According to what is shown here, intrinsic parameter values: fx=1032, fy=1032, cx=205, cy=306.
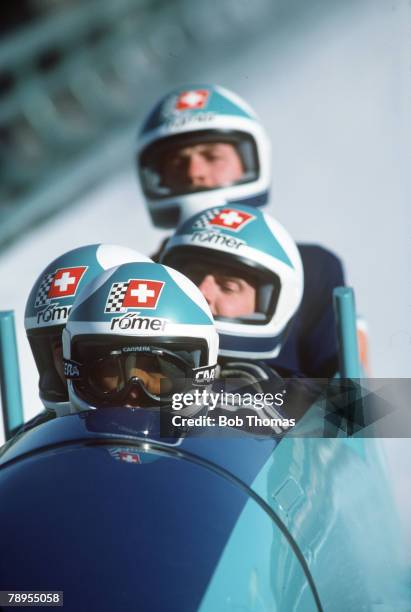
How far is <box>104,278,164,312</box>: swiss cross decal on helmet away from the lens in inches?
72.6

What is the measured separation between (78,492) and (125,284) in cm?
52

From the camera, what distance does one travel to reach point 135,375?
1793 millimetres

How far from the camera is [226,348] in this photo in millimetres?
2438

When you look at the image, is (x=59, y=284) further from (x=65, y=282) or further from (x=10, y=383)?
(x=10, y=383)

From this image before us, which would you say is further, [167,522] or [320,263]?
[320,263]

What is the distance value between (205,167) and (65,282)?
1.28 meters

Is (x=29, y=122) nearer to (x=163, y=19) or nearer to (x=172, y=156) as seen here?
(x=163, y=19)

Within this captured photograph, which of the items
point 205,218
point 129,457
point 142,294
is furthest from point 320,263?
point 129,457

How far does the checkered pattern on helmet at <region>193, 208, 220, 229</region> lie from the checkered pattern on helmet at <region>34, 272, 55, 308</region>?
16.3 inches

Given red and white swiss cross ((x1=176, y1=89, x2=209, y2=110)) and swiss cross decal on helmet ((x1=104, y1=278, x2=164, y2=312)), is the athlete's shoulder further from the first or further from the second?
swiss cross decal on helmet ((x1=104, y1=278, x2=164, y2=312))

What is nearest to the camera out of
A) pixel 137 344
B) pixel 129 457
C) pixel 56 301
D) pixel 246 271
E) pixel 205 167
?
pixel 129 457

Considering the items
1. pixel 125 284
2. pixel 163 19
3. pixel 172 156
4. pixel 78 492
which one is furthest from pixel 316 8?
pixel 78 492

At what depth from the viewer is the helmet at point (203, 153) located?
346 centimetres

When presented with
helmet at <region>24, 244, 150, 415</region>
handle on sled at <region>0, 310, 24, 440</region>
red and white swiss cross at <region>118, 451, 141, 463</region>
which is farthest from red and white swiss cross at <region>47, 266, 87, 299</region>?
red and white swiss cross at <region>118, 451, 141, 463</region>
